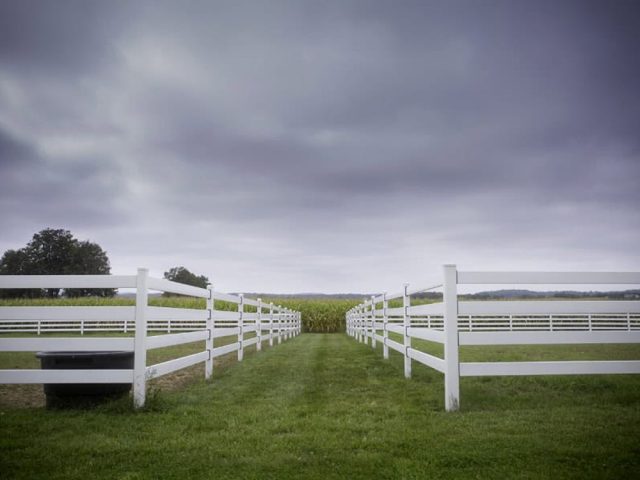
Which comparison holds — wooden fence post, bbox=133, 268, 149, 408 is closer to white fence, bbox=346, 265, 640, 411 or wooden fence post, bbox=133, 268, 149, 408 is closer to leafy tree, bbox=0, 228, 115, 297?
white fence, bbox=346, 265, 640, 411

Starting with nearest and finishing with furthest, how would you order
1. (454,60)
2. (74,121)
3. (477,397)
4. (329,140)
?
(477,397), (454,60), (74,121), (329,140)

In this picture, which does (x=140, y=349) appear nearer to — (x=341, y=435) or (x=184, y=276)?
(x=341, y=435)

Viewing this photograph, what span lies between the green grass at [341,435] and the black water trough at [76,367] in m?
0.22

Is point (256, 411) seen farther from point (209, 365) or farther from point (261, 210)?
point (261, 210)

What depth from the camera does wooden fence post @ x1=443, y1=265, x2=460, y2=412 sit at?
16.4 ft

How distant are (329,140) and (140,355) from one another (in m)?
16.2

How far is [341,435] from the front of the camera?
3979 millimetres

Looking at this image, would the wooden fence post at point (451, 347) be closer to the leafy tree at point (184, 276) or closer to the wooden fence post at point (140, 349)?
the wooden fence post at point (140, 349)

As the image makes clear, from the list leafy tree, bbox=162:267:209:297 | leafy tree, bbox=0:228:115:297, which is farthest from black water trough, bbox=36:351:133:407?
leafy tree, bbox=162:267:209:297

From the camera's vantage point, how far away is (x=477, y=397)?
577cm

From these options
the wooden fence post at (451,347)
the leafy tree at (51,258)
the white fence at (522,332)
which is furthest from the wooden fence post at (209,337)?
the leafy tree at (51,258)

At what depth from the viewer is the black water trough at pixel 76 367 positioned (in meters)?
5.27

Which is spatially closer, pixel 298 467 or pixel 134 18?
pixel 298 467

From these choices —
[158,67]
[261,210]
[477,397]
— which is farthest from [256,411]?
[261,210]
